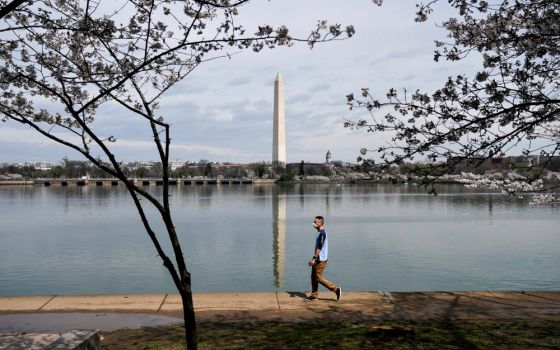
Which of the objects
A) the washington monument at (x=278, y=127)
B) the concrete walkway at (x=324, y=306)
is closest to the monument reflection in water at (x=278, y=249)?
the concrete walkway at (x=324, y=306)

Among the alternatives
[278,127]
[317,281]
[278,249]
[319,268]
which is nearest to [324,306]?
[317,281]

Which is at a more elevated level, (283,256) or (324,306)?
(324,306)

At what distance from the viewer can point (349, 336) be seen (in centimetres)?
821

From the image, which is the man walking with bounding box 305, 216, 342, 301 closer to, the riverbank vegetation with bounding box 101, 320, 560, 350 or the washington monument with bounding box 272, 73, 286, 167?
the riverbank vegetation with bounding box 101, 320, 560, 350

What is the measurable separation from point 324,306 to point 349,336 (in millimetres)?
2730

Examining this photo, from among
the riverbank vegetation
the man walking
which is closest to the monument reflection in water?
the man walking

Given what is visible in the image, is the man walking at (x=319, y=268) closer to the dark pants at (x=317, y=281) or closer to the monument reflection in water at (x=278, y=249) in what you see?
the dark pants at (x=317, y=281)

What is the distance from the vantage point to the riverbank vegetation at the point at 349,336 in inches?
305

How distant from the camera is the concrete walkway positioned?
10016 millimetres

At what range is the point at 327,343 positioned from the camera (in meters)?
7.84

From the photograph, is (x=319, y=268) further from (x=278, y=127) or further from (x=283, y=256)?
(x=278, y=127)

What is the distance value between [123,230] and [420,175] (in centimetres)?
3365

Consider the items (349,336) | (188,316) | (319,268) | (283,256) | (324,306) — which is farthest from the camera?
(283,256)

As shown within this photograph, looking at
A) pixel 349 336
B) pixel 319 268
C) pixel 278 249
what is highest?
pixel 319 268
